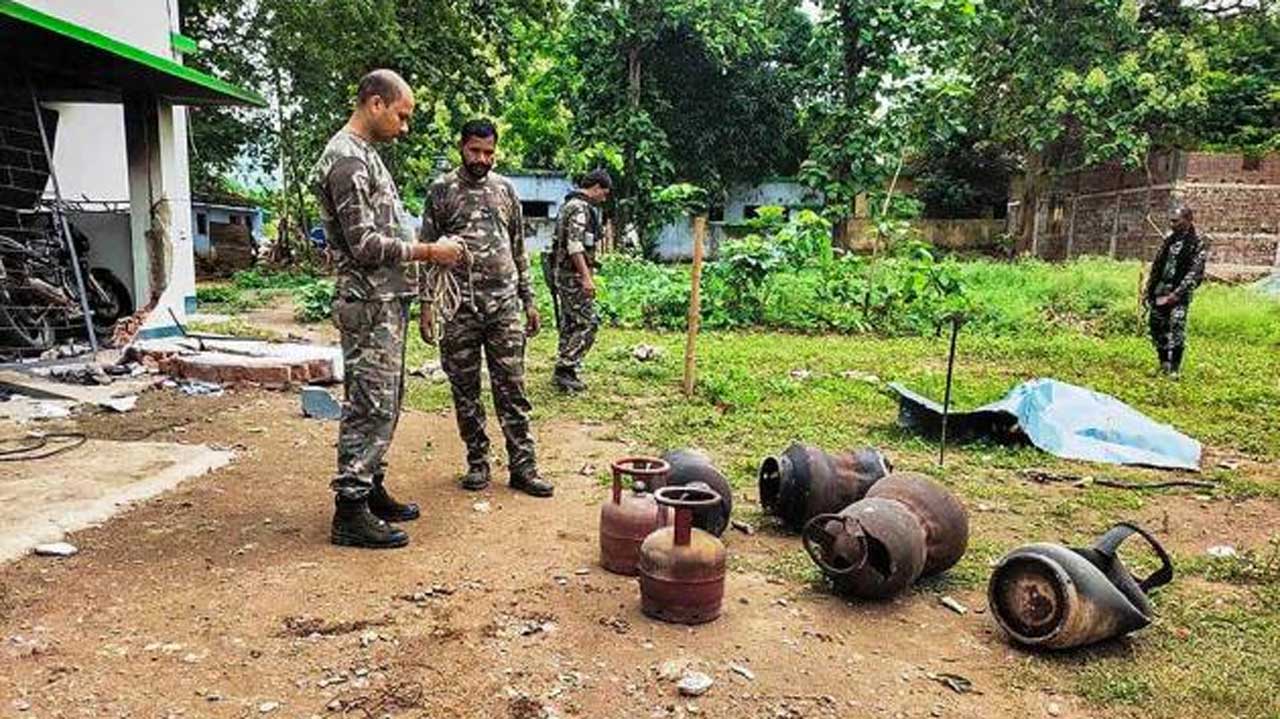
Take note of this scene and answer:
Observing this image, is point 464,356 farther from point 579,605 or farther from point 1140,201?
point 1140,201

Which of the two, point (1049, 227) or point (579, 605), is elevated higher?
point (1049, 227)

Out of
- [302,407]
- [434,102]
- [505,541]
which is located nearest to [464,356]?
[505,541]

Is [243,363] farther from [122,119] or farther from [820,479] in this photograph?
[820,479]

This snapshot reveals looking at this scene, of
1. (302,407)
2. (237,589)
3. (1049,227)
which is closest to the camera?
(237,589)

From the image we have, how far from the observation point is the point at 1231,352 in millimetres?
10289

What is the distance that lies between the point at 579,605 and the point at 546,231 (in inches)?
979

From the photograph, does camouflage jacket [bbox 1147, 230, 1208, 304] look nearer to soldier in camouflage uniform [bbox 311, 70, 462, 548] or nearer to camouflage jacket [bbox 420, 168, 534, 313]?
camouflage jacket [bbox 420, 168, 534, 313]

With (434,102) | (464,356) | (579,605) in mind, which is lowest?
(579,605)

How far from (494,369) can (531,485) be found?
0.66 m

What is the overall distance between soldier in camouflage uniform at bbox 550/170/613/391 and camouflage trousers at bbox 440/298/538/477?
2655mm

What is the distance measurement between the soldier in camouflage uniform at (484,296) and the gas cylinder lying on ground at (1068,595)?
2356 mm

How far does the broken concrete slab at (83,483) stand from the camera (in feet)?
11.7

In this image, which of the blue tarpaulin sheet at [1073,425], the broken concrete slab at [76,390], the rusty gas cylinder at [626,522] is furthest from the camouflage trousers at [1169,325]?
the broken concrete slab at [76,390]

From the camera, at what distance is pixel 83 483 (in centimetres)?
418
